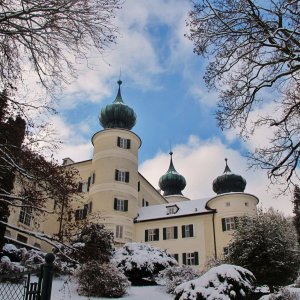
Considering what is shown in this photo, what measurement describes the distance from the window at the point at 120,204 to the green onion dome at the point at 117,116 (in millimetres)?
8429

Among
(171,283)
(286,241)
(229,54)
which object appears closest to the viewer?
(229,54)

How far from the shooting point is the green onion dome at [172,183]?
5481 cm

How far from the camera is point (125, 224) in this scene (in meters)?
39.2

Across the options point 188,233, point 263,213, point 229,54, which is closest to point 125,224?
point 188,233

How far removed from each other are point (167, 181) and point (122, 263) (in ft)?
100

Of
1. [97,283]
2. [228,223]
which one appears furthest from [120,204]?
[97,283]

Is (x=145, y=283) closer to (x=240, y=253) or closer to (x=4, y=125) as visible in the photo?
(x=240, y=253)

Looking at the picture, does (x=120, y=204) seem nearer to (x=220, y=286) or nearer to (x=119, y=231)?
(x=119, y=231)

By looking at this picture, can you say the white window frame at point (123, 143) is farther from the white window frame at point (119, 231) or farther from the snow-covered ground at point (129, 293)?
the snow-covered ground at point (129, 293)

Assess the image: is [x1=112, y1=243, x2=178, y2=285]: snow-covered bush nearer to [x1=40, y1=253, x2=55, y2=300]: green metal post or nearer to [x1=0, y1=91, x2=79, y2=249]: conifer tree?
[x1=0, y1=91, x2=79, y2=249]: conifer tree

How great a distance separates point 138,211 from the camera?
42562 millimetres

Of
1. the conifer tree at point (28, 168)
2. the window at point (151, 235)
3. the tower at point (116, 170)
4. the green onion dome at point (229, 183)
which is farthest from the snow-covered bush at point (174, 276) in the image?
the green onion dome at point (229, 183)

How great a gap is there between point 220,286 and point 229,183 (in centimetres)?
2778

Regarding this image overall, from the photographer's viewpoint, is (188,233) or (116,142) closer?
(188,233)
